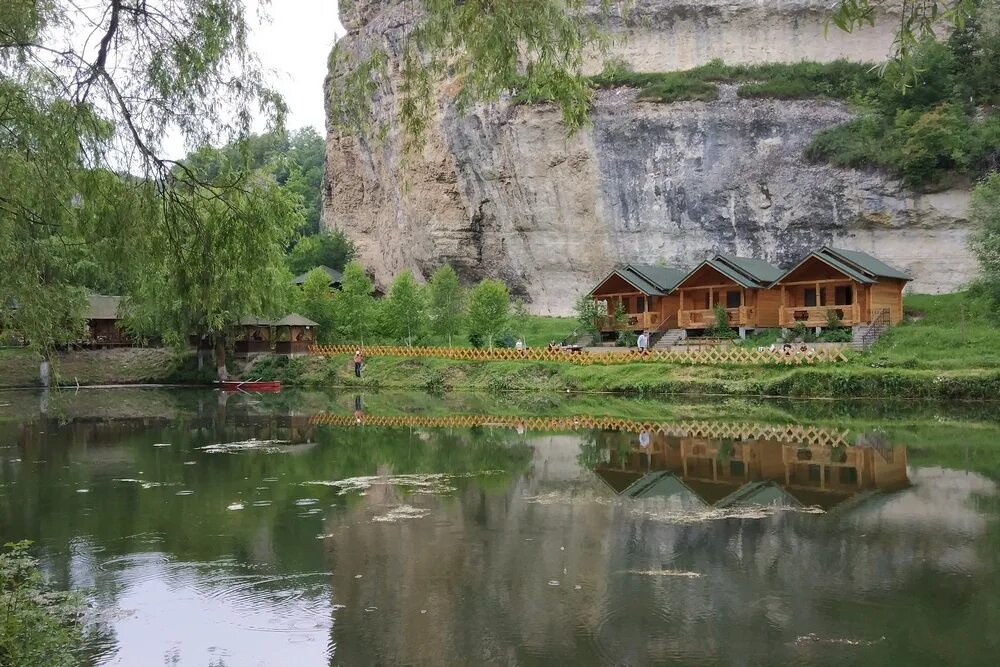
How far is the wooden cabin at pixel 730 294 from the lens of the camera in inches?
1640

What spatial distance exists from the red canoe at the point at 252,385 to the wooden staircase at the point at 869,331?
27.2m

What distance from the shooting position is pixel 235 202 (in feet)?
30.6

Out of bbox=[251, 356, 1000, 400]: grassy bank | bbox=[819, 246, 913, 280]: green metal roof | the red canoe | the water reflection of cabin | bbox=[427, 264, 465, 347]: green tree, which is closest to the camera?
the water reflection of cabin

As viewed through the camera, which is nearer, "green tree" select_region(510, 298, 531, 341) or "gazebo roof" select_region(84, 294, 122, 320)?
"gazebo roof" select_region(84, 294, 122, 320)

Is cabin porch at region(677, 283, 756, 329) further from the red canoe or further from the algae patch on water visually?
the algae patch on water

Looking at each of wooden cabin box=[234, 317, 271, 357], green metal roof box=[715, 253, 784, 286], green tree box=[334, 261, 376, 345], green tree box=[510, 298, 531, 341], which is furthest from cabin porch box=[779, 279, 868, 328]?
wooden cabin box=[234, 317, 271, 357]

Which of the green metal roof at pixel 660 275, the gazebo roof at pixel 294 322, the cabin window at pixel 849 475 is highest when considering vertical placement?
the green metal roof at pixel 660 275

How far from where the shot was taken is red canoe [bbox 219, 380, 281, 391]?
43.3 m

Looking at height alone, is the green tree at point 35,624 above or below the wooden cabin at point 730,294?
below

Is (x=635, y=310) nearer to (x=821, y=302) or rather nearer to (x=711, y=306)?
(x=711, y=306)

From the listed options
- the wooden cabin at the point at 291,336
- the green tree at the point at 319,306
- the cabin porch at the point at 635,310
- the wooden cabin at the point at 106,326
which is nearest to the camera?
the cabin porch at the point at 635,310

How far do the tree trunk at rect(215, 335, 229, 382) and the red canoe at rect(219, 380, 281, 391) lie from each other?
1.24m

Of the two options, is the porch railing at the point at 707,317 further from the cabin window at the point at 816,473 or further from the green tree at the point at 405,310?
the cabin window at the point at 816,473

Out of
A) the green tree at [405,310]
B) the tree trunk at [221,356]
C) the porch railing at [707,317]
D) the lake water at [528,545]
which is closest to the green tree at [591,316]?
the porch railing at [707,317]
